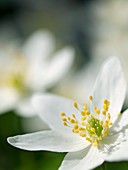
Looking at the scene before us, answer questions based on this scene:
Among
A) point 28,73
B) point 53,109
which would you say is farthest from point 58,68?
point 53,109

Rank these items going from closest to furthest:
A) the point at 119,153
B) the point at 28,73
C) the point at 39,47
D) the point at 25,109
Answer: the point at 119,153 → the point at 25,109 → the point at 28,73 → the point at 39,47

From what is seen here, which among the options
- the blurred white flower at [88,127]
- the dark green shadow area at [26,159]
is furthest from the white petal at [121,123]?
the dark green shadow area at [26,159]

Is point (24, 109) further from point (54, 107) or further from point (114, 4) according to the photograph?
point (114, 4)

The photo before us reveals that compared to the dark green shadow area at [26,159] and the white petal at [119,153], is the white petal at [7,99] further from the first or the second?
the white petal at [119,153]

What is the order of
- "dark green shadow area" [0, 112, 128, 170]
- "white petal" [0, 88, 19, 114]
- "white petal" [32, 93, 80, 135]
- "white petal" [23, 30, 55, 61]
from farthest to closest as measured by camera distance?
"white petal" [23, 30, 55, 61] → "white petal" [0, 88, 19, 114] → "dark green shadow area" [0, 112, 128, 170] → "white petal" [32, 93, 80, 135]

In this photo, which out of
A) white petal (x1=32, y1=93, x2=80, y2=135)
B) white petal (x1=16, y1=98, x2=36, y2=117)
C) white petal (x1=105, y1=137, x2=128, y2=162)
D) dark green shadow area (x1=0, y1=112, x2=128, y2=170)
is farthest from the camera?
white petal (x1=16, y1=98, x2=36, y2=117)

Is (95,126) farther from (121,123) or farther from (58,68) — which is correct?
(58,68)

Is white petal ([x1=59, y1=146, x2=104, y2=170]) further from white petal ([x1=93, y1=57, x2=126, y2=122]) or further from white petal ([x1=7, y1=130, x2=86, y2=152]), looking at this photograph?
white petal ([x1=93, y1=57, x2=126, y2=122])

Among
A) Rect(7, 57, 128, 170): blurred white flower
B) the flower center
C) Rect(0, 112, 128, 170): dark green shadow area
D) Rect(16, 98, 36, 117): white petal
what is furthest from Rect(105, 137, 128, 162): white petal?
Rect(16, 98, 36, 117): white petal

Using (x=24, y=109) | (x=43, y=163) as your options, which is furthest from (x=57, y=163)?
(x=24, y=109)
